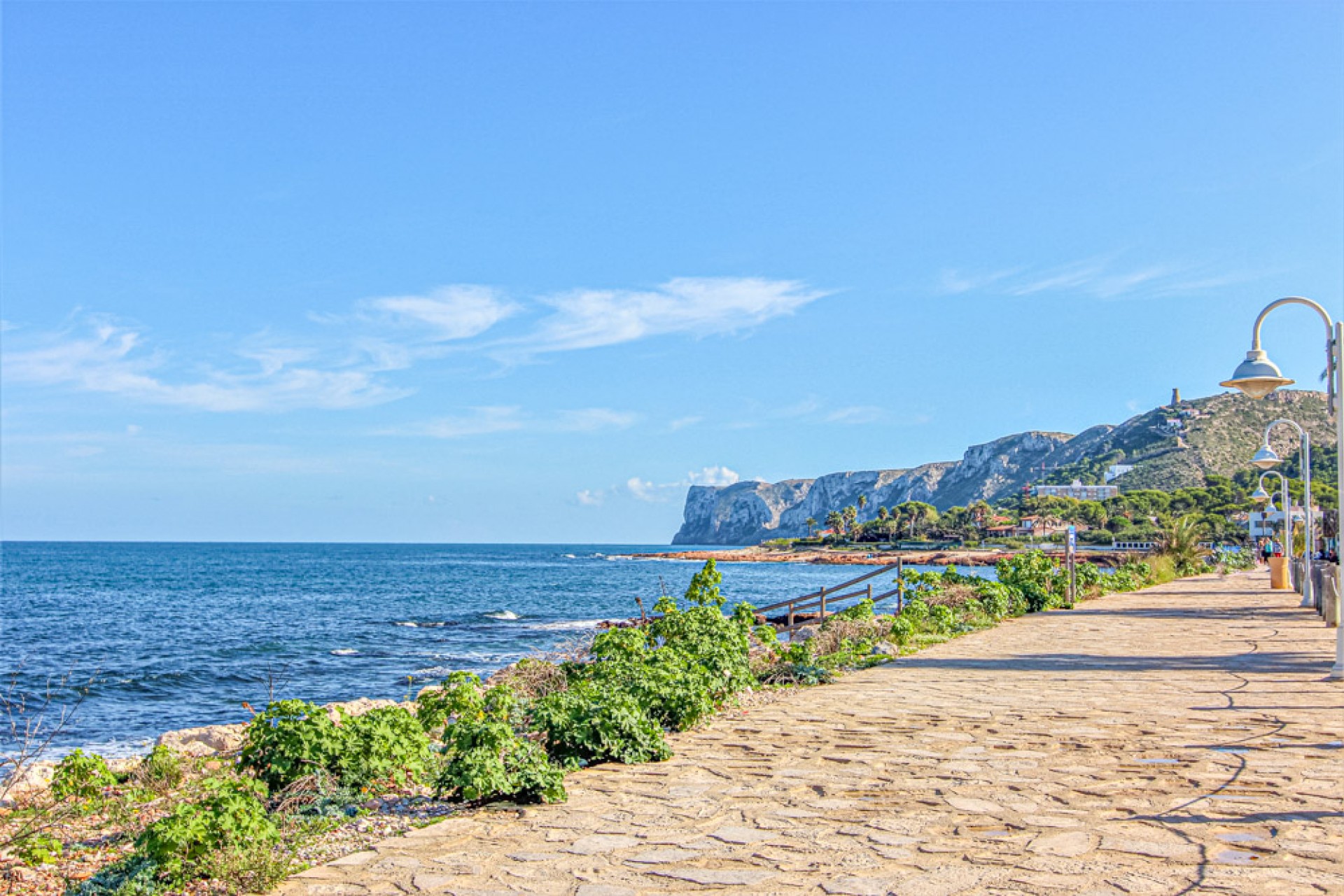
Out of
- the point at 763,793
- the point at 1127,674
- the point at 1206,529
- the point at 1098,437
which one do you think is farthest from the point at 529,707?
the point at 1098,437

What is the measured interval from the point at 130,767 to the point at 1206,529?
255 ft

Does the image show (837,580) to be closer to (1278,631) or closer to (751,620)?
(1278,631)

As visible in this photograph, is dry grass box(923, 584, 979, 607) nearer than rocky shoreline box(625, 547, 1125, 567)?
Yes

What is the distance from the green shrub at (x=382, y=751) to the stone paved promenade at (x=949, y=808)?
2.86 ft

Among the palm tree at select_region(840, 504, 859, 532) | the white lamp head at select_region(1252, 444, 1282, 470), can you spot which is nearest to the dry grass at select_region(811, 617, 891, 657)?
the white lamp head at select_region(1252, 444, 1282, 470)

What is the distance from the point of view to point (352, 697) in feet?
62.1

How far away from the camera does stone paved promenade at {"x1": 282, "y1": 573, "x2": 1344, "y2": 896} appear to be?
4.51 m

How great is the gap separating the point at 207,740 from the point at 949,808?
9527 millimetres

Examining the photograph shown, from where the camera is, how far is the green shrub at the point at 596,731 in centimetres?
693

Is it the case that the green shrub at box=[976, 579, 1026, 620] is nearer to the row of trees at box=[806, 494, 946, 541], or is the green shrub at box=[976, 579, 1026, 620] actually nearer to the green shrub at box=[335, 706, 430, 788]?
the green shrub at box=[335, 706, 430, 788]

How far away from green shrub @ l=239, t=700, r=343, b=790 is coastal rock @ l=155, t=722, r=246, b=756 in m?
5.68

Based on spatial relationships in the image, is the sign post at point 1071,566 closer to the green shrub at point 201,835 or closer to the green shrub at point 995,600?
the green shrub at point 995,600

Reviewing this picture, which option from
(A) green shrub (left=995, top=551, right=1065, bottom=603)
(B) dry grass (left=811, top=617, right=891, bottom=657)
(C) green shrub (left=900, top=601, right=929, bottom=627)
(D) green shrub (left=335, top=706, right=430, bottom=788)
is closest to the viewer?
(D) green shrub (left=335, top=706, right=430, bottom=788)

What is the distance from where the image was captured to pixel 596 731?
6.99 m
